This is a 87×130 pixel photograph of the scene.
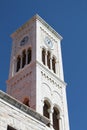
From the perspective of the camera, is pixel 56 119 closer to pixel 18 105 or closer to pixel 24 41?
pixel 24 41

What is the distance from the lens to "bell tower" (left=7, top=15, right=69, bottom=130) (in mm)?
25547

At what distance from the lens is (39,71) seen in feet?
89.4

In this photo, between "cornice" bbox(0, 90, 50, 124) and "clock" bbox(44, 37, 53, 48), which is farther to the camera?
"clock" bbox(44, 37, 53, 48)

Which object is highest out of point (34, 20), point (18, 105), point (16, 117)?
point (34, 20)

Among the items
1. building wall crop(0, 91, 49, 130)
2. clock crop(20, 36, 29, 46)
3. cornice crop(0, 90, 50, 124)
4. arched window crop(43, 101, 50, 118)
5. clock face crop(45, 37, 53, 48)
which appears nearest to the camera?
building wall crop(0, 91, 49, 130)

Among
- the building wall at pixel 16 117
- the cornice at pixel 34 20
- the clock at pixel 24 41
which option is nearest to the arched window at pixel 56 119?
the clock at pixel 24 41

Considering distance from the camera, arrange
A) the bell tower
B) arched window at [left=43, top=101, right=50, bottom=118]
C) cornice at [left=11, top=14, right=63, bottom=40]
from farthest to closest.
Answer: cornice at [left=11, top=14, right=63, bottom=40], the bell tower, arched window at [left=43, top=101, right=50, bottom=118]

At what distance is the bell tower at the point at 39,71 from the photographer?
25.5 m

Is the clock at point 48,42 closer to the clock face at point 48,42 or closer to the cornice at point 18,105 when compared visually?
the clock face at point 48,42

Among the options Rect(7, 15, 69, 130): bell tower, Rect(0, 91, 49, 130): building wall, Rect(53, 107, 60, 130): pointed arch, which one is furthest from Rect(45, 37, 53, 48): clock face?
Rect(0, 91, 49, 130): building wall

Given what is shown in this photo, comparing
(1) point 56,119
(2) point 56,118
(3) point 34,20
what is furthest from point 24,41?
(1) point 56,119

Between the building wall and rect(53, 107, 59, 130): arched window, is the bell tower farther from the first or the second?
the building wall

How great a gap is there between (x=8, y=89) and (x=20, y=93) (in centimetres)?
232

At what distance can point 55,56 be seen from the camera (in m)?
32.5
